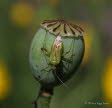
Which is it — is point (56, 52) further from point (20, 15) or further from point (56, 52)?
point (20, 15)

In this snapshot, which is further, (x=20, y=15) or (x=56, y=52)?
(x=20, y=15)

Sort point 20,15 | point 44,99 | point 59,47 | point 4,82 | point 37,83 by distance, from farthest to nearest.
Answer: point 20,15 → point 37,83 → point 4,82 → point 44,99 → point 59,47

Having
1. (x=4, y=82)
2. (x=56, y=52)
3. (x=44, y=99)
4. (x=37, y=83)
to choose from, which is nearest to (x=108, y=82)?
(x=37, y=83)

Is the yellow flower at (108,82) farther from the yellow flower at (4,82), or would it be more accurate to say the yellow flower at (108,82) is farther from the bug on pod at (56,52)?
the bug on pod at (56,52)

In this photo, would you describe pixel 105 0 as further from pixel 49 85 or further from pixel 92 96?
pixel 49 85

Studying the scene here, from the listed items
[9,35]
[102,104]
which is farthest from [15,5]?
[102,104]

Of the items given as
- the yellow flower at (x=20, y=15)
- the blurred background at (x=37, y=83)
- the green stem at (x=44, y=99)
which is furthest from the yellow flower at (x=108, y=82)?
the green stem at (x=44, y=99)

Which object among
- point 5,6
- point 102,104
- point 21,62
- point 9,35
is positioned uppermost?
point 5,6
